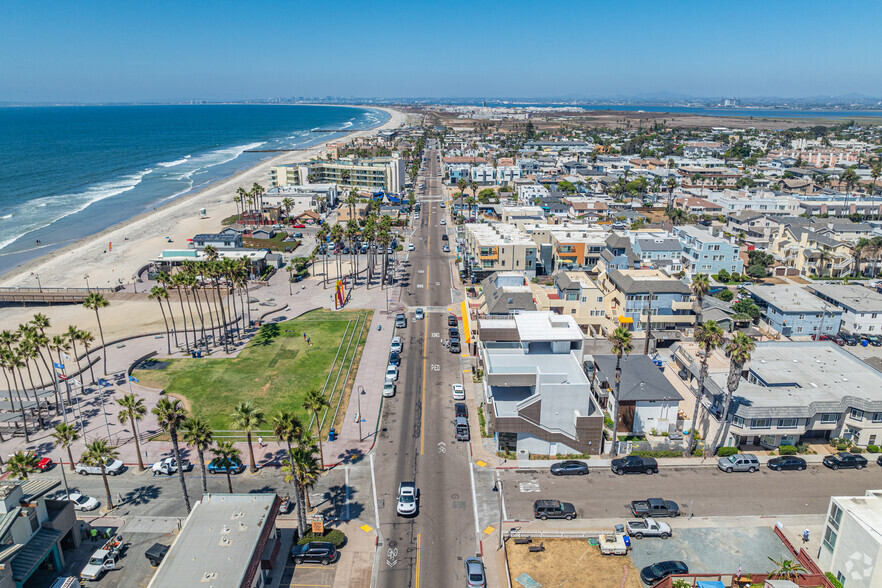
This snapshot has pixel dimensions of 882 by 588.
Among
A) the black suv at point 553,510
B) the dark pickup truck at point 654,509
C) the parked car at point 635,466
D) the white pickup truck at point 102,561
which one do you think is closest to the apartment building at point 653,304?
the parked car at point 635,466

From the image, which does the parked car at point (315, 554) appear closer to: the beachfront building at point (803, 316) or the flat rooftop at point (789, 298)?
the beachfront building at point (803, 316)

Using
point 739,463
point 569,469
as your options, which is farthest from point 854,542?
point 569,469

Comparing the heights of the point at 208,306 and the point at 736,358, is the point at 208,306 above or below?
below

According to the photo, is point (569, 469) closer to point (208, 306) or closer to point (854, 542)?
point (854, 542)

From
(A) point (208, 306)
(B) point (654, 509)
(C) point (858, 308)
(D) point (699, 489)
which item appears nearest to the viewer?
(B) point (654, 509)

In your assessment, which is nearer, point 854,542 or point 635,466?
point 854,542

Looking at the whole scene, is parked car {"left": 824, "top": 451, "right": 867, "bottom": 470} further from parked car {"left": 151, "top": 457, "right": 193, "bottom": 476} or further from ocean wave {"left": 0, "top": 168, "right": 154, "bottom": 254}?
ocean wave {"left": 0, "top": 168, "right": 154, "bottom": 254}
